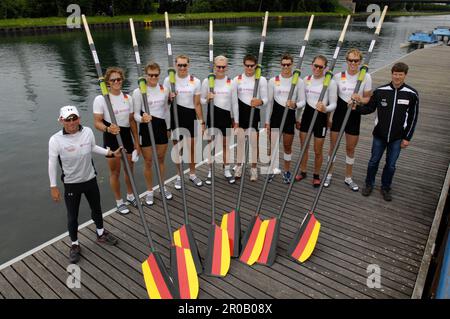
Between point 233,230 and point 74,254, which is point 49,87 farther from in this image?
point 233,230

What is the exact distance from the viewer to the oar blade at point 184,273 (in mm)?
4453

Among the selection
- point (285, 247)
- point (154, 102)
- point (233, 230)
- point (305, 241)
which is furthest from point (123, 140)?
point (305, 241)

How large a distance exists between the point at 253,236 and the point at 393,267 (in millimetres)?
2106

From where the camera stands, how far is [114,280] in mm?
4723

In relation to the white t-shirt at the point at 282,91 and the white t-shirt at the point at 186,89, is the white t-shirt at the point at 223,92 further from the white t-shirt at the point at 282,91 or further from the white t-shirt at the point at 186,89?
the white t-shirt at the point at 282,91

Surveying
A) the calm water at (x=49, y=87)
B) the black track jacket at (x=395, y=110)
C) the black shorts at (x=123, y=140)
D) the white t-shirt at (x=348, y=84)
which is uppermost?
the white t-shirt at (x=348, y=84)

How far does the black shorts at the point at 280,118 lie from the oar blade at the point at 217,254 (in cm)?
263

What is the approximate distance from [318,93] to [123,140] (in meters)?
3.62

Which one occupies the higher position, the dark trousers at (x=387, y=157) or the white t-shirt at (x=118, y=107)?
the white t-shirt at (x=118, y=107)

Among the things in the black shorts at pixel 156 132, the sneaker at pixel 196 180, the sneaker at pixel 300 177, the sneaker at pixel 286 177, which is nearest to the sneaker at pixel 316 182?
the sneaker at pixel 300 177

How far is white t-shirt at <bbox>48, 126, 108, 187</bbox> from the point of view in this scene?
454 cm

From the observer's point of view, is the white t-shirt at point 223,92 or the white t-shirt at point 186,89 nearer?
the white t-shirt at point 186,89
